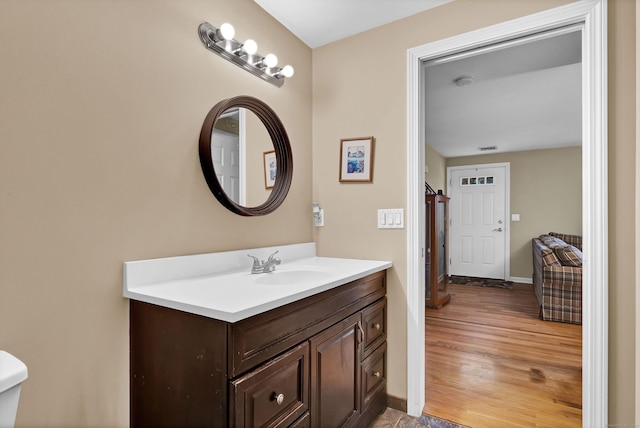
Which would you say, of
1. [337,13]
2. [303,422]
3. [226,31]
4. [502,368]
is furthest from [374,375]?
[337,13]

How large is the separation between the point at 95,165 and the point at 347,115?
1.48 metres

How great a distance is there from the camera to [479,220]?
586 cm

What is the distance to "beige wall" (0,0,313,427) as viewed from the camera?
0.96 m

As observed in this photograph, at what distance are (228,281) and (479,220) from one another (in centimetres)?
558

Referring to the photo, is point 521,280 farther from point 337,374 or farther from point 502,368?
point 337,374

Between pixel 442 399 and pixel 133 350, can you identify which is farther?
pixel 442 399

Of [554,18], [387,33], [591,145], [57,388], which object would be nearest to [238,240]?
[57,388]

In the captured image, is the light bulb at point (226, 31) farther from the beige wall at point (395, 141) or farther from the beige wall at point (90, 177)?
the beige wall at point (395, 141)

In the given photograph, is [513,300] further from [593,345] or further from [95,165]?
[95,165]

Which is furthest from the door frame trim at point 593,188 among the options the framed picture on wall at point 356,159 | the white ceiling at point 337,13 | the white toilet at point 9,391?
the white toilet at point 9,391

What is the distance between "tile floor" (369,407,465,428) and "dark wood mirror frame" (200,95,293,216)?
1.34m

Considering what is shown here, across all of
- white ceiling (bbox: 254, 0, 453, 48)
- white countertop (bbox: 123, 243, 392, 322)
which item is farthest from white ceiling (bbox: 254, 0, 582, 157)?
white countertop (bbox: 123, 243, 392, 322)

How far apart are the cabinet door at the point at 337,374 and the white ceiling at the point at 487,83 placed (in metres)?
1.65

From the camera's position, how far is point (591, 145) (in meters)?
1.47
